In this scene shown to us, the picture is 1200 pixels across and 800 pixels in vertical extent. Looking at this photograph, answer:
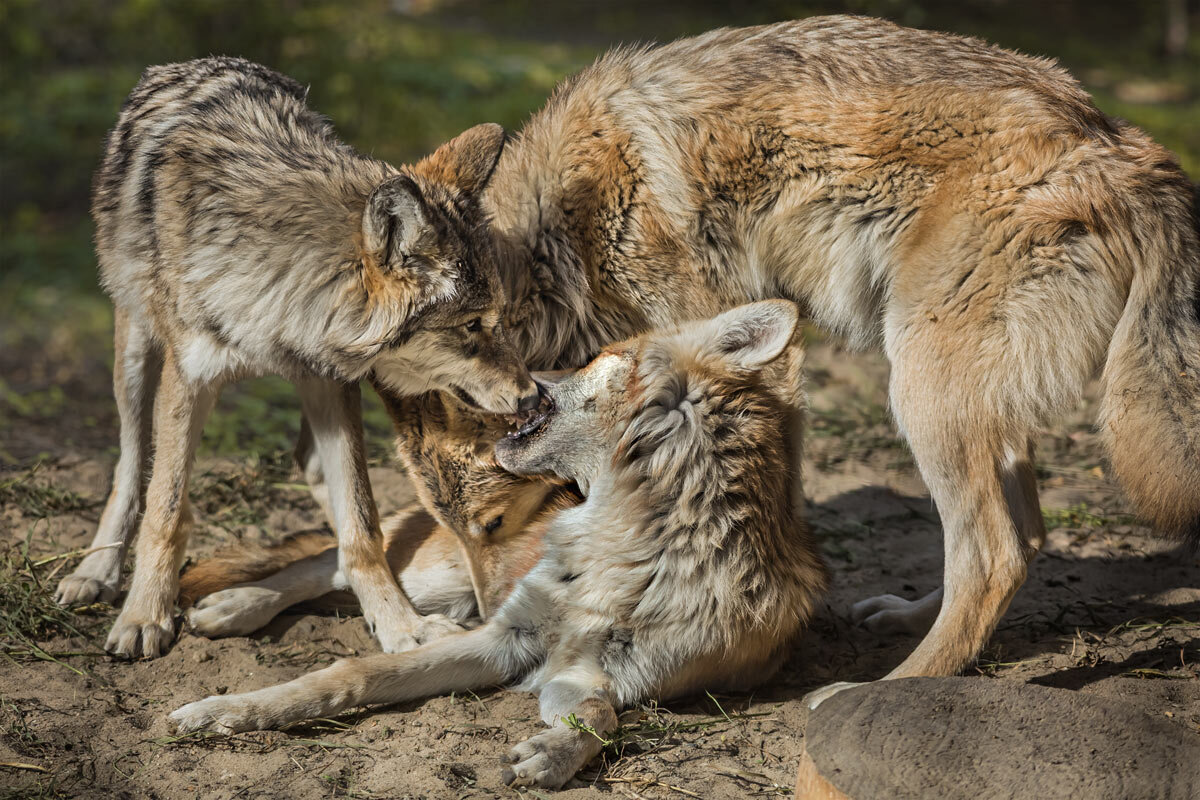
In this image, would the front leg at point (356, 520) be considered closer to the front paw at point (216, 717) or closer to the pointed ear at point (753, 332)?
the front paw at point (216, 717)

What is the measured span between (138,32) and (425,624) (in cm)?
998

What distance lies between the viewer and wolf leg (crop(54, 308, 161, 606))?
14.2 feet

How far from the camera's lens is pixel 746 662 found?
3.55m

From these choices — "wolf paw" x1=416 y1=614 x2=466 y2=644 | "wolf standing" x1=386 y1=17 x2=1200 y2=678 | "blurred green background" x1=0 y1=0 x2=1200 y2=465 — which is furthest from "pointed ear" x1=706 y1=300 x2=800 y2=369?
"blurred green background" x1=0 y1=0 x2=1200 y2=465

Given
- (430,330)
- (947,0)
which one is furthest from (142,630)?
(947,0)

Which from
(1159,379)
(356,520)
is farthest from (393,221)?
(1159,379)

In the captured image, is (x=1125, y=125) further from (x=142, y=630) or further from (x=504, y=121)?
(x=504, y=121)

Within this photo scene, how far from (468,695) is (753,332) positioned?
5.21 feet

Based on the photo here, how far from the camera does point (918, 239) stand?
358cm

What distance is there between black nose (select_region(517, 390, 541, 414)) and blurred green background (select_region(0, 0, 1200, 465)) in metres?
2.40

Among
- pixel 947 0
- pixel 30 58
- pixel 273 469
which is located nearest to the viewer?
pixel 273 469

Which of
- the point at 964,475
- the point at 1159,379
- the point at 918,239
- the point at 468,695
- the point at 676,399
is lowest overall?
the point at 468,695

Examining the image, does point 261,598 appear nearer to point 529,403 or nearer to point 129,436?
point 129,436

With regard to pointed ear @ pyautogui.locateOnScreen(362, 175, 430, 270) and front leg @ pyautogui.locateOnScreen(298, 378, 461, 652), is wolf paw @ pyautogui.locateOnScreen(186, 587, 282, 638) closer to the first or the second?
front leg @ pyautogui.locateOnScreen(298, 378, 461, 652)
